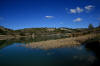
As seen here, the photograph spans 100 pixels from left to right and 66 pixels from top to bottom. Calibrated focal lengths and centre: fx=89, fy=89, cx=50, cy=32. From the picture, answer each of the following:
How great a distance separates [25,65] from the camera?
15.9 meters

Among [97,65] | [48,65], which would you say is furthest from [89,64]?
[48,65]

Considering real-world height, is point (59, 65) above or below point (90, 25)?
below

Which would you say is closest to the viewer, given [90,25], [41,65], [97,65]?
[97,65]

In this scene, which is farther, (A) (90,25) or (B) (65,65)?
(A) (90,25)

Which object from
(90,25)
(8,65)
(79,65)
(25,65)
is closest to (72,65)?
(79,65)

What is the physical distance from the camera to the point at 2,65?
16.5 m

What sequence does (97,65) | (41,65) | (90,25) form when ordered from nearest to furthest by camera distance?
(97,65) → (41,65) → (90,25)

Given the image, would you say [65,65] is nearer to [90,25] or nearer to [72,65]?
[72,65]

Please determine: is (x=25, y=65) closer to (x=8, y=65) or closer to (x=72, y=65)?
(x=8, y=65)

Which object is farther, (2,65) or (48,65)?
(2,65)

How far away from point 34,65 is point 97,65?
10.6 meters

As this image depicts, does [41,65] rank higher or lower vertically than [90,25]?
lower

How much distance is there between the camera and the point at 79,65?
48.3 feet

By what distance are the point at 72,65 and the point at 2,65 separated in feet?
41.6
